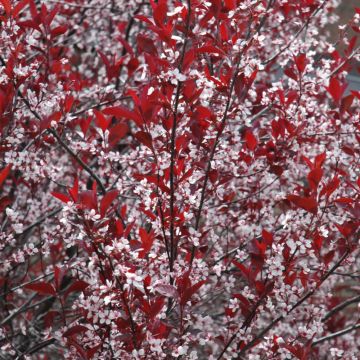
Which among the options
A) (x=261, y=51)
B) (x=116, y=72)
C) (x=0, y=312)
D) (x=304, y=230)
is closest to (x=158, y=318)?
(x=304, y=230)

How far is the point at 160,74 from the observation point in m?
1.96

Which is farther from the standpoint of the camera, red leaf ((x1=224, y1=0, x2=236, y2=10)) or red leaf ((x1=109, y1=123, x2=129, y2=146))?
red leaf ((x1=109, y1=123, x2=129, y2=146))

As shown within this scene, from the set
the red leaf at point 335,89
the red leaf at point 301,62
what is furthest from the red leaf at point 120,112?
the red leaf at point 301,62

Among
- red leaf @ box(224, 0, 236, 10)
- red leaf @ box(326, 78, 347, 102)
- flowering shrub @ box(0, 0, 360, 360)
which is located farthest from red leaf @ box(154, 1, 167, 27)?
red leaf @ box(326, 78, 347, 102)

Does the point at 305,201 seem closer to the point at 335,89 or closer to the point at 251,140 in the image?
the point at 251,140

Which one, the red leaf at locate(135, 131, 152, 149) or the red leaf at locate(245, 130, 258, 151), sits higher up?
the red leaf at locate(245, 130, 258, 151)

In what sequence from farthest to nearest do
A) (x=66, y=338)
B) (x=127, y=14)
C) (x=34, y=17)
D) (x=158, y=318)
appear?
1. (x=127, y=14)
2. (x=34, y=17)
3. (x=66, y=338)
4. (x=158, y=318)

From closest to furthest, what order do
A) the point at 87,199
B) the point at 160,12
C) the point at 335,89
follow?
1. the point at 87,199
2. the point at 160,12
3. the point at 335,89

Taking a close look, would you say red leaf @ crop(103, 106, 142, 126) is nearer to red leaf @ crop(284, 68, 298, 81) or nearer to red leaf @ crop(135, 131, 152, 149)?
red leaf @ crop(135, 131, 152, 149)

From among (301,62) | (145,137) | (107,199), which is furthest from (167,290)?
(301,62)

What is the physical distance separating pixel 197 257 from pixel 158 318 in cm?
44

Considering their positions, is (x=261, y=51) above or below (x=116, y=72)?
above

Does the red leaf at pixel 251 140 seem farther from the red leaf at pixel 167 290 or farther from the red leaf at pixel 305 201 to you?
the red leaf at pixel 167 290

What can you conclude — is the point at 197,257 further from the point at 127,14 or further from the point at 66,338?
the point at 127,14
